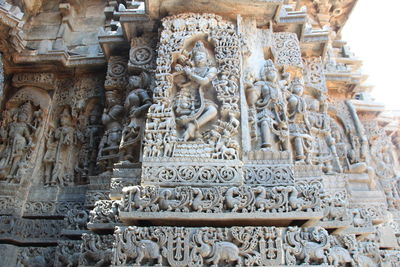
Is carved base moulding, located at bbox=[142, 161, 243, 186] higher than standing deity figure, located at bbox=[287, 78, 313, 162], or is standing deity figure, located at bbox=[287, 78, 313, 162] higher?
standing deity figure, located at bbox=[287, 78, 313, 162]

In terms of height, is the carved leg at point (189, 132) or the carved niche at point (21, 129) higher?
the carved niche at point (21, 129)

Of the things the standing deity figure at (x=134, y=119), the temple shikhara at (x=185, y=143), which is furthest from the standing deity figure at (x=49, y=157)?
the standing deity figure at (x=134, y=119)

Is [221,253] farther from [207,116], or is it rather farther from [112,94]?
[112,94]

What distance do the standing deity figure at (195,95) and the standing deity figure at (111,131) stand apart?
6.30 feet

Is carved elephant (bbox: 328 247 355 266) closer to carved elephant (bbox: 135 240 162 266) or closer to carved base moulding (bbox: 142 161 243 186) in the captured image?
carved base moulding (bbox: 142 161 243 186)

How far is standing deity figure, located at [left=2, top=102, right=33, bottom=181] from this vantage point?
623 cm

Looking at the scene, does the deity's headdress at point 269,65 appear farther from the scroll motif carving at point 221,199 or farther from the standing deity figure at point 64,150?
the standing deity figure at point 64,150

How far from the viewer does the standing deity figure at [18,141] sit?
623 cm

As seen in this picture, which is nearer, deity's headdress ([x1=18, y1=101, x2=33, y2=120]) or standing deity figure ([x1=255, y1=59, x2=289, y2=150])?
standing deity figure ([x1=255, y1=59, x2=289, y2=150])

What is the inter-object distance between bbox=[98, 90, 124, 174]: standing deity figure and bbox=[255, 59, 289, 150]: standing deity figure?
2675mm

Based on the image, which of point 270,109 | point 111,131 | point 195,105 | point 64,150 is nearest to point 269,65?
point 270,109

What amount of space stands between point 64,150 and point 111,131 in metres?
1.19

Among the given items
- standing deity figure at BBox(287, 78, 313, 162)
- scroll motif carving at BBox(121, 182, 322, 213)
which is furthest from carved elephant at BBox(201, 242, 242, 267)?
standing deity figure at BBox(287, 78, 313, 162)

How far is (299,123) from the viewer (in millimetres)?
6242
